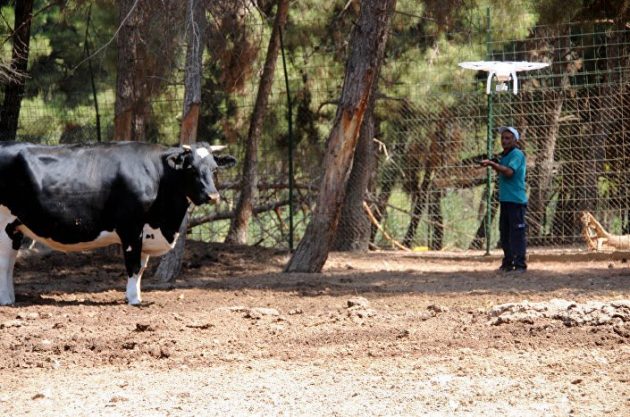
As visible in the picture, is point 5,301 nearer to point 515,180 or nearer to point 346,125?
point 346,125

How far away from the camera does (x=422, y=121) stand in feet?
60.1

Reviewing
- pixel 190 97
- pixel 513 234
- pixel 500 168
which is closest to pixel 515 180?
pixel 500 168

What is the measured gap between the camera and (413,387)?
22.4 ft

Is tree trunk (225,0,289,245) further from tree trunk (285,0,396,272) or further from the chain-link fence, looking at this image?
tree trunk (285,0,396,272)

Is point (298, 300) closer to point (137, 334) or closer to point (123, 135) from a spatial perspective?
point (137, 334)

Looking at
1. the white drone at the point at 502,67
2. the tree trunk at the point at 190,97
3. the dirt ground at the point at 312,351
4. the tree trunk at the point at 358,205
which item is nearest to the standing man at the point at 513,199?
the dirt ground at the point at 312,351

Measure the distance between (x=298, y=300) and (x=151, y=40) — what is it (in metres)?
4.89

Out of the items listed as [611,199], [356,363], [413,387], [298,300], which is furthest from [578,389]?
[611,199]

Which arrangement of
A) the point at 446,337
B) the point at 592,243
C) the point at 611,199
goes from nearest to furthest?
1. the point at 446,337
2. the point at 592,243
3. the point at 611,199

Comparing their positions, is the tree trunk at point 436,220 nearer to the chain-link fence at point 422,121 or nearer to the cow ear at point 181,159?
the chain-link fence at point 422,121

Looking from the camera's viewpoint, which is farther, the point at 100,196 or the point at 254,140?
the point at 254,140

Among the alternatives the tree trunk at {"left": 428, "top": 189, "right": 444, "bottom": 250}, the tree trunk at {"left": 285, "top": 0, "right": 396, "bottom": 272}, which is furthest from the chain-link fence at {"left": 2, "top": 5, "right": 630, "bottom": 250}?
the tree trunk at {"left": 285, "top": 0, "right": 396, "bottom": 272}

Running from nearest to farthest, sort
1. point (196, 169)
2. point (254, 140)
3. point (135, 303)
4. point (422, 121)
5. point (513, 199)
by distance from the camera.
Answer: point (135, 303)
point (196, 169)
point (513, 199)
point (254, 140)
point (422, 121)

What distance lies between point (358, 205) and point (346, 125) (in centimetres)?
493
